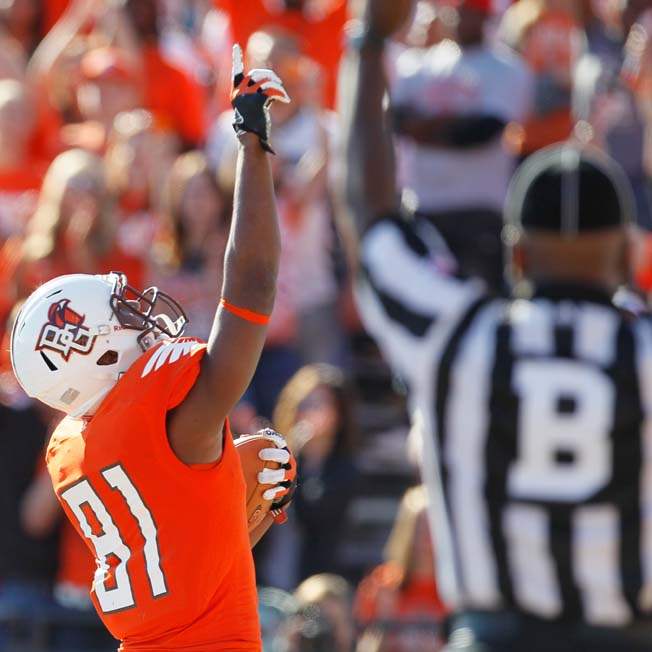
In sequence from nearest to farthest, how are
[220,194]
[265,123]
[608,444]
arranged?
1. [265,123]
2. [608,444]
3. [220,194]

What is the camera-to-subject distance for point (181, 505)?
323 cm

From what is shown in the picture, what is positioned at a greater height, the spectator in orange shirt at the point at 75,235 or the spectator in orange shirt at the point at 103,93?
the spectator in orange shirt at the point at 103,93

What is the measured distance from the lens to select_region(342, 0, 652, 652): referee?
397 cm

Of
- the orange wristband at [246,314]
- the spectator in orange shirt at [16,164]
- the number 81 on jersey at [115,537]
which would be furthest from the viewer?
the spectator in orange shirt at [16,164]

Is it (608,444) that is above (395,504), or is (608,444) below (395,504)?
above

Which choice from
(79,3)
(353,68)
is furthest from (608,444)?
(79,3)

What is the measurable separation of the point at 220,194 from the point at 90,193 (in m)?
0.61

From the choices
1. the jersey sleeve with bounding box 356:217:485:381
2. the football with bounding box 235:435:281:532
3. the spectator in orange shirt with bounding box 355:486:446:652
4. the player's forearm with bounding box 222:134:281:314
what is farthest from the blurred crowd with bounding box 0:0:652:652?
the player's forearm with bounding box 222:134:281:314

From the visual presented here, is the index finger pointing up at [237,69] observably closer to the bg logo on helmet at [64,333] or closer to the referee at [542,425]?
the bg logo on helmet at [64,333]

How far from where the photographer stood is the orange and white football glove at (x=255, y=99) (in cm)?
316

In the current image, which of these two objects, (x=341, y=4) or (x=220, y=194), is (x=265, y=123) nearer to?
(x=220, y=194)

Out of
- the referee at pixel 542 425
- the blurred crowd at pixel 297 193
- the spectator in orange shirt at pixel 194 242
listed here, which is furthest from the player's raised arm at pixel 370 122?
the spectator in orange shirt at pixel 194 242

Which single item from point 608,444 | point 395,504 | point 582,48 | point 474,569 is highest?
point 582,48

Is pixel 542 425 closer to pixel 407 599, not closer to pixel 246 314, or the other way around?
pixel 246 314
